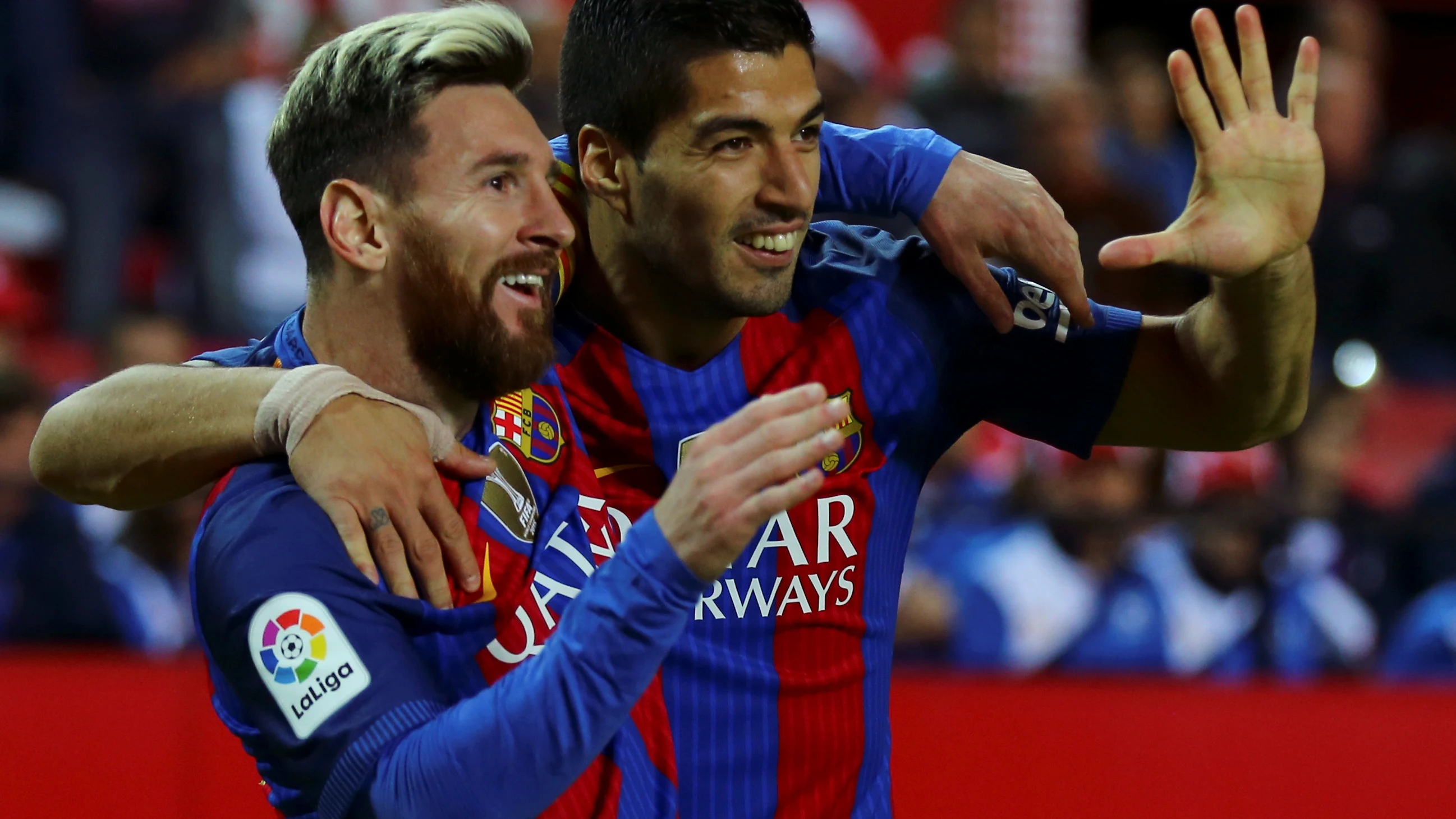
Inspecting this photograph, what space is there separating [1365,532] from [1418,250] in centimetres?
274

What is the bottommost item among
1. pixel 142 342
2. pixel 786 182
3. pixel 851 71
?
pixel 142 342

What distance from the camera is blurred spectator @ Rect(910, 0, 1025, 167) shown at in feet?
24.8

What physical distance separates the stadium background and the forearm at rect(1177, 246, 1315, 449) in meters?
1.71

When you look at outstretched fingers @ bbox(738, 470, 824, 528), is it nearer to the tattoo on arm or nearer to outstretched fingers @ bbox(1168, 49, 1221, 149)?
the tattoo on arm

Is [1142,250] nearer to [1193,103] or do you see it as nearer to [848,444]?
[1193,103]

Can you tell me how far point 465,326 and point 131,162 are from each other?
18.5ft

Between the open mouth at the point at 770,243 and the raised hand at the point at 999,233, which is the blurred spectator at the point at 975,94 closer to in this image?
the raised hand at the point at 999,233

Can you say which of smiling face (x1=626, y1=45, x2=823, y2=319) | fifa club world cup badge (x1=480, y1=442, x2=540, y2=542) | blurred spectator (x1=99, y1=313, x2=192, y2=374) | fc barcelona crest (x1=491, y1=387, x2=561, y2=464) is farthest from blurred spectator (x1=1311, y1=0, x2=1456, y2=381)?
fifa club world cup badge (x1=480, y1=442, x2=540, y2=542)

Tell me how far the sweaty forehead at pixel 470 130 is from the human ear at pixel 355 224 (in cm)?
10

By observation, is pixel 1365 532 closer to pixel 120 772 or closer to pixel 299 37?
pixel 120 772

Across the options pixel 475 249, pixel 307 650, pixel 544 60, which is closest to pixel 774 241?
pixel 475 249

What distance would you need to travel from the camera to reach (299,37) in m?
7.66

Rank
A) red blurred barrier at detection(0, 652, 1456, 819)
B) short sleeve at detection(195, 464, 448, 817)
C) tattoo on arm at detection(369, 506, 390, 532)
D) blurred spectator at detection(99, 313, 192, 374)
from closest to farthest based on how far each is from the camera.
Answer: short sleeve at detection(195, 464, 448, 817)
tattoo on arm at detection(369, 506, 390, 532)
red blurred barrier at detection(0, 652, 1456, 819)
blurred spectator at detection(99, 313, 192, 374)

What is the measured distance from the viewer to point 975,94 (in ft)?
25.7
